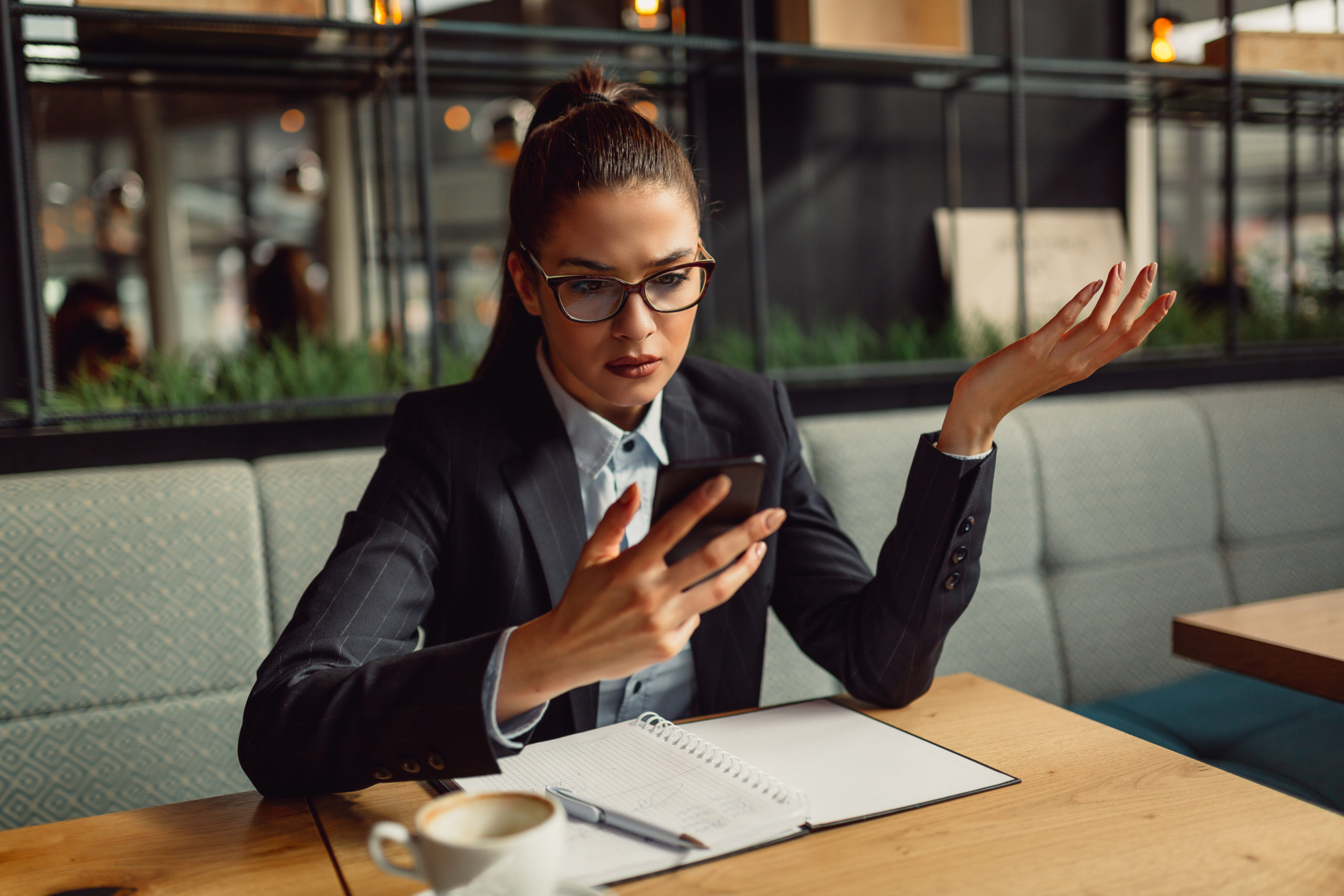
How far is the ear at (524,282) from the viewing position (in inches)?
47.9

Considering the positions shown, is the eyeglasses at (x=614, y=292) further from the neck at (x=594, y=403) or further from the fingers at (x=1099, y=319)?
the fingers at (x=1099, y=319)

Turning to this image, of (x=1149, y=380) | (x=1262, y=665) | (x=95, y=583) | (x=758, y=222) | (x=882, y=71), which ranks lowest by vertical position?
Result: (x=1262, y=665)

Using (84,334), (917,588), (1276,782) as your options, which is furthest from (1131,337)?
(84,334)

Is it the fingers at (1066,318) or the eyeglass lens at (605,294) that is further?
the eyeglass lens at (605,294)

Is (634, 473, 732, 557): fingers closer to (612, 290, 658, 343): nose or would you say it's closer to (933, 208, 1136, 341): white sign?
(612, 290, 658, 343): nose

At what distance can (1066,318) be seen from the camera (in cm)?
97

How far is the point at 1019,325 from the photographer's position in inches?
107

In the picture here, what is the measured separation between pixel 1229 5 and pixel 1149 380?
Answer: 1.22 metres

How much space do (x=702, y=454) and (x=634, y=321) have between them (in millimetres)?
298

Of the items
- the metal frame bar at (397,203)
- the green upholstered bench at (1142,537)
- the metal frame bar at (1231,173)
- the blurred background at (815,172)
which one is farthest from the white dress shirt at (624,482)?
the metal frame bar at (1231,173)

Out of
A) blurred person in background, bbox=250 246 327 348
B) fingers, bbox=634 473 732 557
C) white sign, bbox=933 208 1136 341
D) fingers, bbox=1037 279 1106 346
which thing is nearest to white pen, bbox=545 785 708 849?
fingers, bbox=634 473 732 557

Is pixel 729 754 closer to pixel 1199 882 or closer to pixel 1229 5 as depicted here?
pixel 1199 882

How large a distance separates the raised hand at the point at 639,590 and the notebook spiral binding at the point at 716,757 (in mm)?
179

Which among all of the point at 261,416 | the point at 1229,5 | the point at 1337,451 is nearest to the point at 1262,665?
the point at 1337,451
